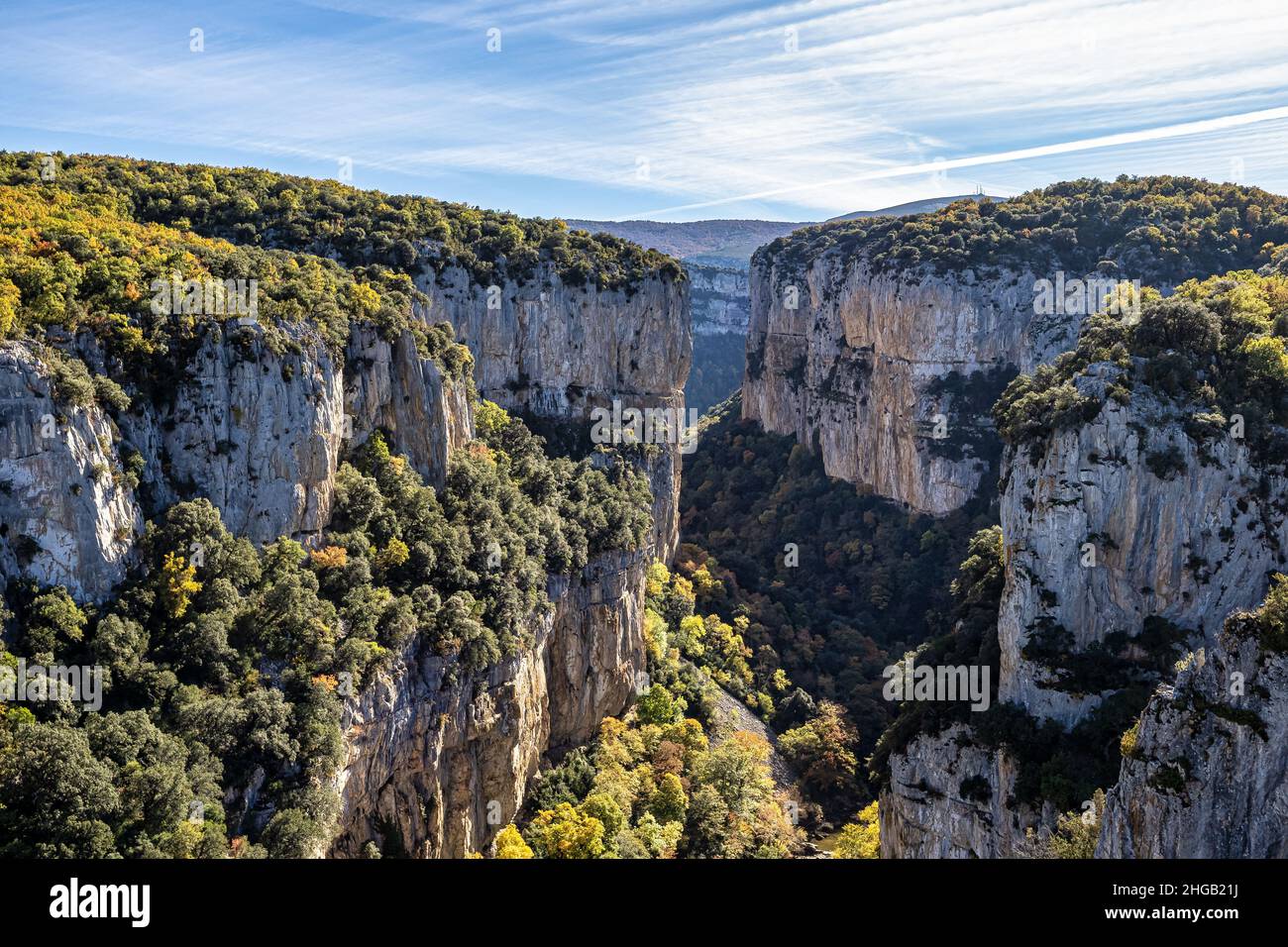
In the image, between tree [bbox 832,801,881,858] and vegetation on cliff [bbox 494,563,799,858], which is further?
tree [bbox 832,801,881,858]

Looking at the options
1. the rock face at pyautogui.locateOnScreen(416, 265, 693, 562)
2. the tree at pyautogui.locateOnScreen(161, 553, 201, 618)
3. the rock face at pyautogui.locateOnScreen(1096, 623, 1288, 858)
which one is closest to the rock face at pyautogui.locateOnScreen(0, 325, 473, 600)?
the tree at pyautogui.locateOnScreen(161, 553, 201, 618)

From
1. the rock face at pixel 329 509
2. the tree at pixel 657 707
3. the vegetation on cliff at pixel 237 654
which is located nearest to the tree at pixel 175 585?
the vegetation on cliff at pixel 237 654

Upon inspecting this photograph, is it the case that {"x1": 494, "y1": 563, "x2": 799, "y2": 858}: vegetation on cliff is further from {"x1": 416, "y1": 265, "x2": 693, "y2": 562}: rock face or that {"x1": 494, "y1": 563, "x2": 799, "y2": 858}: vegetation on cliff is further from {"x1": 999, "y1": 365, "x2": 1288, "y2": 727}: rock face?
{"x1": 416, "y1": 265, "x2": 693, "y2": 562}: rock face

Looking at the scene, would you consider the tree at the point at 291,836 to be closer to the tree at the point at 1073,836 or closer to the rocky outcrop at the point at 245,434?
the rocky outcrop at the point at 245,434

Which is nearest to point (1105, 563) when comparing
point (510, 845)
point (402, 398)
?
point (510, 845)

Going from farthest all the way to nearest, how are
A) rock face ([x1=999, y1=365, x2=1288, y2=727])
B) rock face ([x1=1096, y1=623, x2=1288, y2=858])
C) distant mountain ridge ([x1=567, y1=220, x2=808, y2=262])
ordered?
distant mountain ridge ([x1=567, y1=220, x2=808, y2=262])
rock face ([x1=999, y1=365, x2=1288, y2=727])
rock face ([x1=1096, y1=623, x2=1288, y2=858])

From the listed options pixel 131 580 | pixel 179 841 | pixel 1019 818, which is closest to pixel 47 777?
pixel 179 841

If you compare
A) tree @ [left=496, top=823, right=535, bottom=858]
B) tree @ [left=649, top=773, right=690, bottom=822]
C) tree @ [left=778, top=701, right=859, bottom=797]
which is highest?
tree @ [left=496, top=823, right=535, bottom=858]

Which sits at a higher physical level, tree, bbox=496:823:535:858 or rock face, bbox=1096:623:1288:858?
rock face, bbox=1096:623:1288:858

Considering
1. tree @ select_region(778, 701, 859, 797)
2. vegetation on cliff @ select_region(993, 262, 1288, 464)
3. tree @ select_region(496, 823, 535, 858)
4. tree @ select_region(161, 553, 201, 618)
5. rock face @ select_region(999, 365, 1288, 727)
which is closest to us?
tree @ select_region(161, 553, 201, 618)
